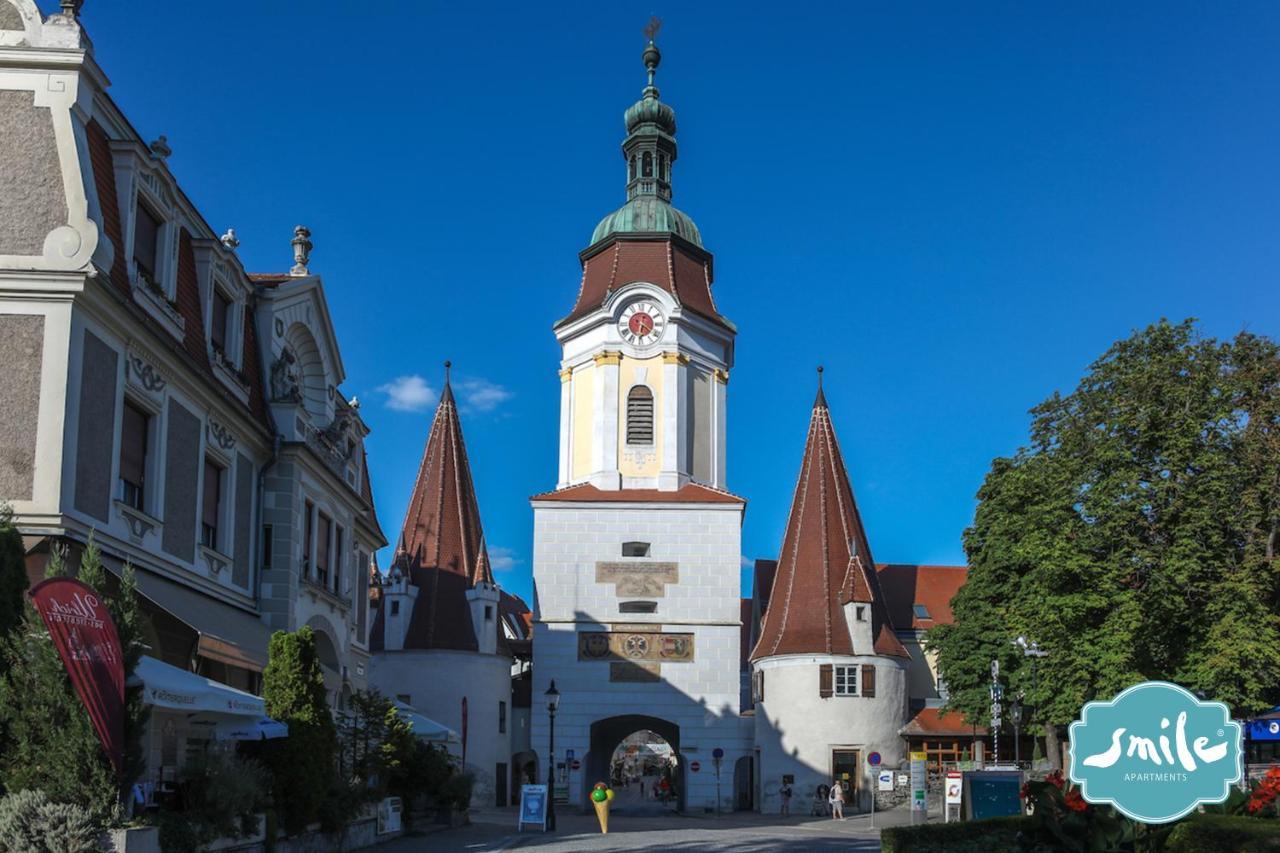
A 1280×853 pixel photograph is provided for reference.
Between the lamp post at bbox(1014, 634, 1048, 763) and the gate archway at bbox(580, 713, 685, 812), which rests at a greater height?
the lamp post at bbox(1014, 634, 1048, 763)

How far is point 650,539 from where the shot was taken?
52750 mm

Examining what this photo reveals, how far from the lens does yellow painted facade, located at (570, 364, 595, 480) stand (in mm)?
55281

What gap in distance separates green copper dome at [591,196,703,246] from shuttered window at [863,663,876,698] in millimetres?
18654

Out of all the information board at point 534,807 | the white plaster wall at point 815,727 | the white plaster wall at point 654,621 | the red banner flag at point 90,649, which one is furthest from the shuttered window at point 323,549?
the white plaster wall at point 815,727

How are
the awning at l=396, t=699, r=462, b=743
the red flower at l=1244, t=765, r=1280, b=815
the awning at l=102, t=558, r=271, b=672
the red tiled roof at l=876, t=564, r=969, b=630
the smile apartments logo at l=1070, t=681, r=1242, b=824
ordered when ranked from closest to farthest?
1. the smile apartments logo at l=1070, t=681, r=1242, b=824
2. the red flower at l=1244, t=765, r=1280, b=815
3. the awning at l=102, t=558, r=271, b=672
4. the awning at l=396, t=699, r=462, b=743
5. the red tiled roof at l=876, t=564, r=969, b=630

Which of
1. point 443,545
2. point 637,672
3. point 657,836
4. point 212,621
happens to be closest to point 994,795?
point 657,836

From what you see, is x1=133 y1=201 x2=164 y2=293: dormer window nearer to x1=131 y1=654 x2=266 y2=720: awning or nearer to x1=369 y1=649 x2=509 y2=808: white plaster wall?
x1=131 y1=654 x2=266 y2=720: awning

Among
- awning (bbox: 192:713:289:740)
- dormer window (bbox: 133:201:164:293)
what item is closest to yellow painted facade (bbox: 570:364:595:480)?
dormer window (bbox: 133:201:164:293)

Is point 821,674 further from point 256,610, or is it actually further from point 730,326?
point 256,610

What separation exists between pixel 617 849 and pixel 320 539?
9.20 meters

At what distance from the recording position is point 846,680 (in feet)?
168

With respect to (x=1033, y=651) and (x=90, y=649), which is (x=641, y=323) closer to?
(x=1033, y=651)

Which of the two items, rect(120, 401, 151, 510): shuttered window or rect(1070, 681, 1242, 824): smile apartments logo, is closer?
rect(1070, 681, 1242, 824): smile apartments logo

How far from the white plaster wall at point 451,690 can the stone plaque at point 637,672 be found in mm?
5272
